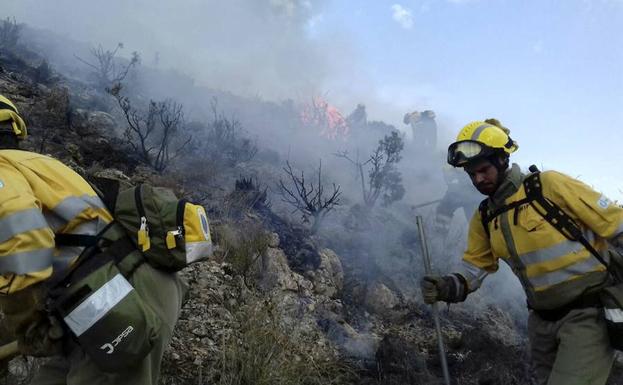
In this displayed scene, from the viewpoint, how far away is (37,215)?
1.45 m

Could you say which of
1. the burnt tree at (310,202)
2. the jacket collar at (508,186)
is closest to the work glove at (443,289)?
the jacket collar at (508,186)

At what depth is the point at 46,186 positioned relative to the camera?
1.60 meters

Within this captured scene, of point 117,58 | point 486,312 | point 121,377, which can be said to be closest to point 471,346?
point 486,312

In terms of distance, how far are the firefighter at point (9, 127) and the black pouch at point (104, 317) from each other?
2.37ft

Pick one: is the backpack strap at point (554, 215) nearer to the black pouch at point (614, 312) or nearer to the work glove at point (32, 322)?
the black pouch at point (614, 312)

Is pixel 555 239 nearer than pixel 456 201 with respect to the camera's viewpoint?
Yes

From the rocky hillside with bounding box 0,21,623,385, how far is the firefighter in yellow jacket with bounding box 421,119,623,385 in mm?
1615

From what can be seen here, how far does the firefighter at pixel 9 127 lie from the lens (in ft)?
6.01

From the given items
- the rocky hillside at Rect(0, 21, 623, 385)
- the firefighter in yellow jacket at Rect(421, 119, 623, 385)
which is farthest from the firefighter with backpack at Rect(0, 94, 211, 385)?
→ the firefighter in yellow jacket at Rect(421, 119, 623, 385)

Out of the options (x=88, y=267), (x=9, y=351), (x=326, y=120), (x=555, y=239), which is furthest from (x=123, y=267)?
(x=326, y=120)

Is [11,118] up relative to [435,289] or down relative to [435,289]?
up

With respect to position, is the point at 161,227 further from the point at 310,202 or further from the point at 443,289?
the point at 310,202

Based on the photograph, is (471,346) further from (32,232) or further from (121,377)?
(32,232)

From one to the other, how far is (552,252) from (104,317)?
2.07 metres
